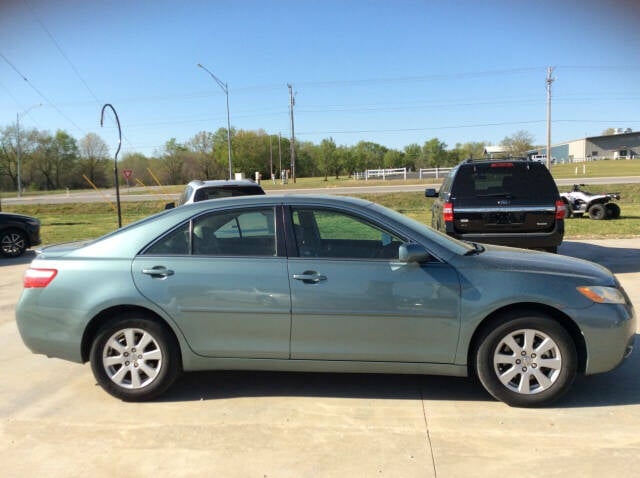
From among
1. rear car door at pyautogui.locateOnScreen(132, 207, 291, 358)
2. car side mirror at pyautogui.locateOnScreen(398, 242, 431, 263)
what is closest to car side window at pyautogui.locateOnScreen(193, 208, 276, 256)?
rear car door at pyautogui.locateOnScreen(132, 207, 291, 358)

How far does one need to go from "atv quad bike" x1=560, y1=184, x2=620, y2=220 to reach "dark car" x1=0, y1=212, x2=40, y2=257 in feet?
49.7

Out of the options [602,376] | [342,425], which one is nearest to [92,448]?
[342,425]

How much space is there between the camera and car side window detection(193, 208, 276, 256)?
4.07 metres

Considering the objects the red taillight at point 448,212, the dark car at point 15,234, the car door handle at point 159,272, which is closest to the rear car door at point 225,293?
the car door handle at point 159,272

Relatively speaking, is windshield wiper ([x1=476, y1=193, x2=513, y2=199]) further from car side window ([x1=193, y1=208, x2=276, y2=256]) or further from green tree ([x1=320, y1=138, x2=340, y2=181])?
green tree ([x1=320, y1=138, x2=340, y2=181])

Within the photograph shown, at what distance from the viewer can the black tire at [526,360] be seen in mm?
3736

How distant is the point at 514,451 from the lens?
323cm

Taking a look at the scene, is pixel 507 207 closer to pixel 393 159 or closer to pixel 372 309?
pixel 372 309

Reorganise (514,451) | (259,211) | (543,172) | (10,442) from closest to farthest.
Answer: (514,451)
(10,442)
(259,211)
(543,172)

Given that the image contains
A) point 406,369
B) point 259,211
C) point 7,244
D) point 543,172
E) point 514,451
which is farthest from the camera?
point 7,244

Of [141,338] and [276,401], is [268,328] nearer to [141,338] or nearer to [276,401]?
[276,401]

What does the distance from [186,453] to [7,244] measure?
10966 mm

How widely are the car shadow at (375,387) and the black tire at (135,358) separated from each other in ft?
0.72

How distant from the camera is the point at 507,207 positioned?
24.7ft
